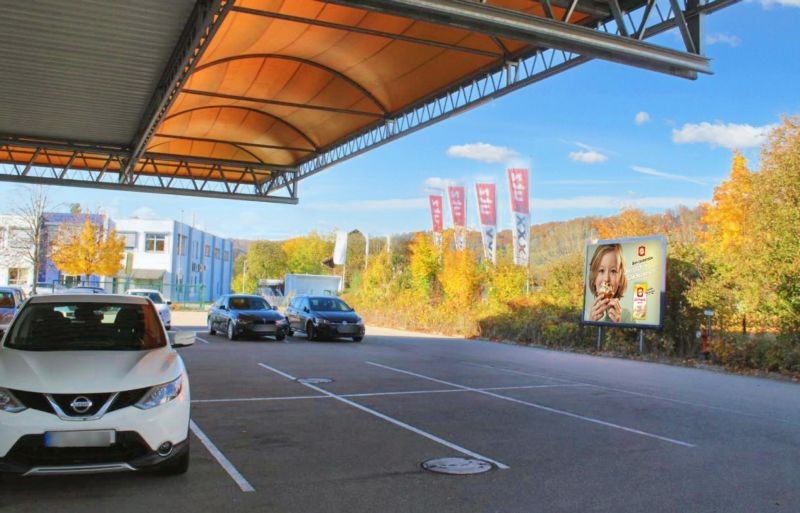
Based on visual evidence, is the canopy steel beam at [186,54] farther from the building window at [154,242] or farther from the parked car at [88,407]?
the building window at [154,242]

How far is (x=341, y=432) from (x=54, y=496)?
3.33 m

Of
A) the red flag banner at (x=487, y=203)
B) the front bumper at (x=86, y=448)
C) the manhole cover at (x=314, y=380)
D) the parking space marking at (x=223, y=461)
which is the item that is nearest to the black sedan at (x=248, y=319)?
the manhole cover at (x=314, y=380)

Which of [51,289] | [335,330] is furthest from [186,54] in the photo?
[51,289]

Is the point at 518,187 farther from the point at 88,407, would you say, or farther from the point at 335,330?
the point at 88,407

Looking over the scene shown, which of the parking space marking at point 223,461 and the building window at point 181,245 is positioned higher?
the building window at point 181,245

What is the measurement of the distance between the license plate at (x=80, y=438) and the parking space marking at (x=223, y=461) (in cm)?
119

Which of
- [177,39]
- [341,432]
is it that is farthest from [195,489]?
[177,39]

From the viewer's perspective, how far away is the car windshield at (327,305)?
23.9 meters

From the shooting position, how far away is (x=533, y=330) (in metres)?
24.2

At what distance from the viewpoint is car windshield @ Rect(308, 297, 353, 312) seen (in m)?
23.9

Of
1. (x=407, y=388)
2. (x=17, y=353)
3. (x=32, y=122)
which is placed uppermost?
(x=32, y=122)

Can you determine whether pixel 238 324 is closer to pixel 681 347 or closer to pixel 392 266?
pixel 681 347

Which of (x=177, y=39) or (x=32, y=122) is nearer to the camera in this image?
(x=177, y=39)

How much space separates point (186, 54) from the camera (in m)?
12.7
